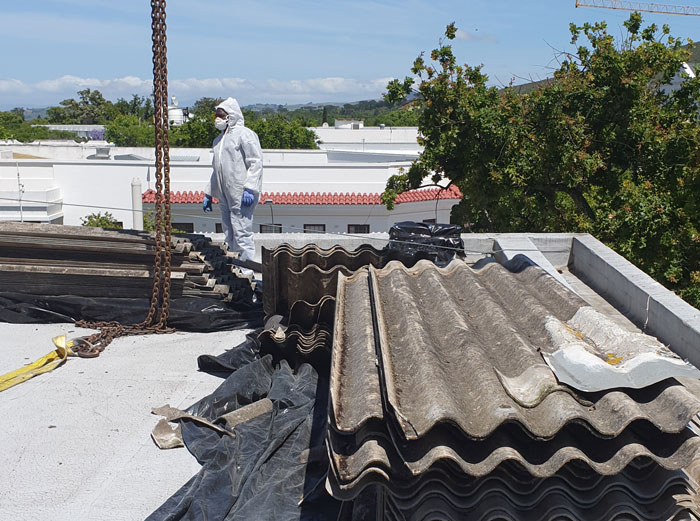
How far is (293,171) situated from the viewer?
972 inches

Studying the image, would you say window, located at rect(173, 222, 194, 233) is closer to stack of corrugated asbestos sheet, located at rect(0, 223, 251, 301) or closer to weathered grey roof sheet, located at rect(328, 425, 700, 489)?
stack of corrugated asbestos sheet, located at rect(0, 223, 251, 301)

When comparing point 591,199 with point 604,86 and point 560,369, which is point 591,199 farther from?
point 560,369

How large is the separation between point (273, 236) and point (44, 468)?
203 inches

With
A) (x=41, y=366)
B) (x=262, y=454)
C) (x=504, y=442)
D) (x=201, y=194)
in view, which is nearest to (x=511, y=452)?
(x=504, y=442)

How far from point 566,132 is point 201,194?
1232cm

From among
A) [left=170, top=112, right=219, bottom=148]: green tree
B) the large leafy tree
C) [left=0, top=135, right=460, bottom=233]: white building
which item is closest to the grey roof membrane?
the large leafy tree

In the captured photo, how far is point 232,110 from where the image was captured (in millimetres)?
8242

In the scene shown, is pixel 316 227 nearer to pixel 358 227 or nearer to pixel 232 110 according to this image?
pixel 358 227

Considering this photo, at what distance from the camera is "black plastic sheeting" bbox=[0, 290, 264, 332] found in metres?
6.31

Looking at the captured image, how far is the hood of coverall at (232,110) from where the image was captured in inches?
323

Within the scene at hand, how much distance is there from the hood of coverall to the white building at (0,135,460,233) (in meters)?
13.7

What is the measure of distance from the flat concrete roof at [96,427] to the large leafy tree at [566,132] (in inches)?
398

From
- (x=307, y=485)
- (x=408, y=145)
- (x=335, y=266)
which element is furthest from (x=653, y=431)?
(x=408, y=145)

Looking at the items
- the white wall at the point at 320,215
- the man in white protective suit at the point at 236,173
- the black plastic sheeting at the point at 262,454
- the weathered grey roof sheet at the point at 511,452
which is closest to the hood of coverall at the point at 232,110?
the man in white protective suit at the point at 236,173
